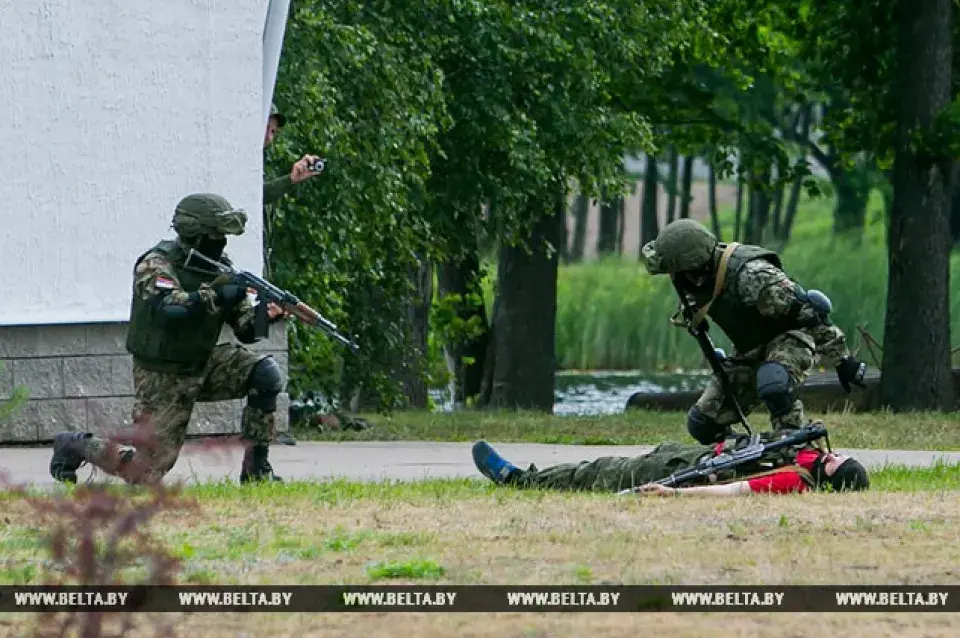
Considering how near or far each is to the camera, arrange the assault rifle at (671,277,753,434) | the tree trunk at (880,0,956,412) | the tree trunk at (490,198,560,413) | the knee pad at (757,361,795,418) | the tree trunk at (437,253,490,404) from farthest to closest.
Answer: the tree trunk at (437,253,490,404)
the tree trunk at (490,198,560,413)
the tree trunk at (880,0,956,412)
the assault rifle at (671,277,753,434)
the knee pad at (757,361,795,418)

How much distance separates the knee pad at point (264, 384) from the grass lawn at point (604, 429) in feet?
16.6

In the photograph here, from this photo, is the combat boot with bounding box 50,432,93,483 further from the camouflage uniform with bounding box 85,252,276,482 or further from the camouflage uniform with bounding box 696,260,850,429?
→ the camouflage uniform with bounding box 696,260,850,429

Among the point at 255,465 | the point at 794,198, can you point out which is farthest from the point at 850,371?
the point at 794,198

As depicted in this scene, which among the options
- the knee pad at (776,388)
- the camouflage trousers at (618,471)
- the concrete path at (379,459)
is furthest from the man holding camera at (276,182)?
the knee pad at (776,388)

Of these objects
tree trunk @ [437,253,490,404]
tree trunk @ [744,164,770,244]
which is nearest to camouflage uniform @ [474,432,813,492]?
tree trunk @ [437,253,490,404]

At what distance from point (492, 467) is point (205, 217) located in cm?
191

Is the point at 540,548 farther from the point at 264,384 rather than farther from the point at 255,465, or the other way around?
the point at 255,465

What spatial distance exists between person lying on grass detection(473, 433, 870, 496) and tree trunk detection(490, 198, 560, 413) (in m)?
13.9

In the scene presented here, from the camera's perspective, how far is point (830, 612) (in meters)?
6.79

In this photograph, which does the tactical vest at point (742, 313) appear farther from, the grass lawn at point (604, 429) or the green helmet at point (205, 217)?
the grass lawn at point (604, 429)

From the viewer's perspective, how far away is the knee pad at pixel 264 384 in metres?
Answer: 10.8

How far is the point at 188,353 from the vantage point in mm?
10727

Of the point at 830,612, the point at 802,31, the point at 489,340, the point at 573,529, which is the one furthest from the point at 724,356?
the point at 489,340

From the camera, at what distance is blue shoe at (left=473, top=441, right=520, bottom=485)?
35.3 ft
